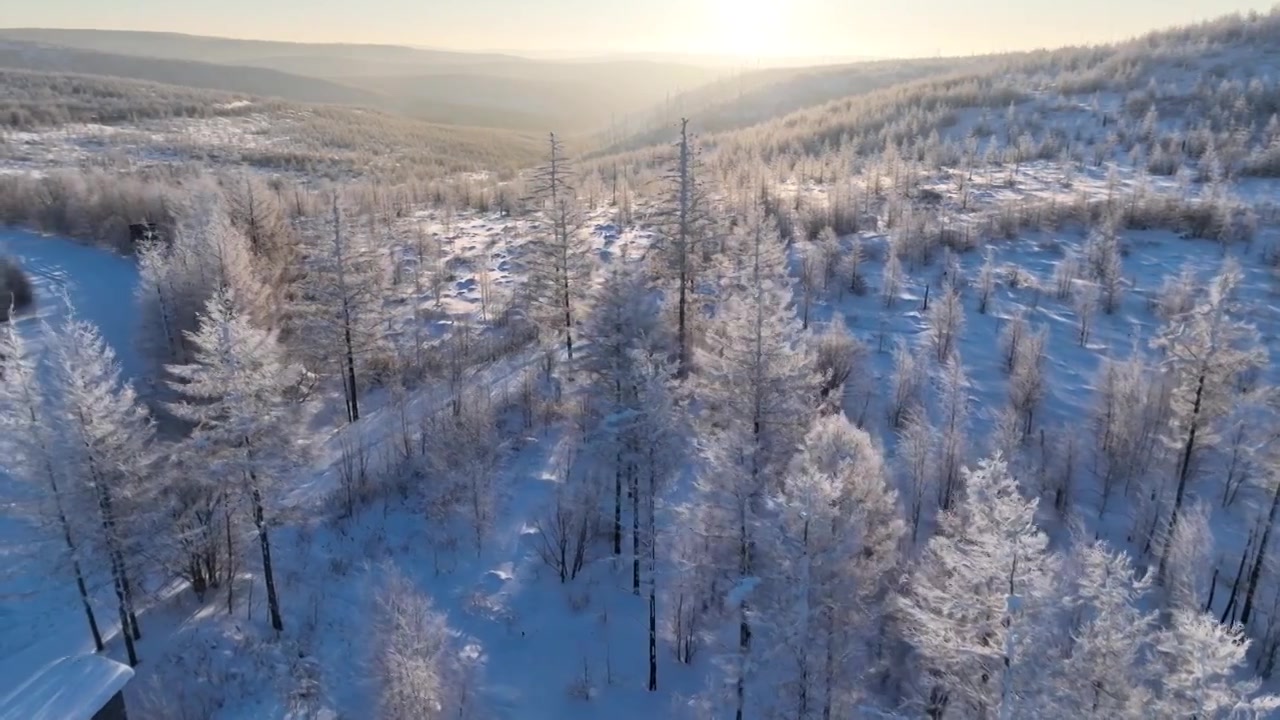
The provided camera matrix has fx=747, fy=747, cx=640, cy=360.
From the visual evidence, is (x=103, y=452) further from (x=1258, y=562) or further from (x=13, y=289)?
(x=13, y=289)

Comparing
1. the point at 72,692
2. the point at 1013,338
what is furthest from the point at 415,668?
the point at 1013,338

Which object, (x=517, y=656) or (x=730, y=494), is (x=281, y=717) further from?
(x=730, y=494)

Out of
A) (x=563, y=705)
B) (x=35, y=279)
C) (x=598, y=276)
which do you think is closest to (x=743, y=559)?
(x=563, y=705)

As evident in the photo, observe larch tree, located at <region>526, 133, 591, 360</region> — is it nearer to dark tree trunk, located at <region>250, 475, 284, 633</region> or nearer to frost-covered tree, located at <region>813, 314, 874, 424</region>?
frost-covered tree, located at <region>813, 314, 874, 424</region>

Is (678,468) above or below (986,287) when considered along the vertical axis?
below

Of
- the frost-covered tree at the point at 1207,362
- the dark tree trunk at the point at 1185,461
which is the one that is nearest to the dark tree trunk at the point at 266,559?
the frost-covered tree at the point at 1207,362

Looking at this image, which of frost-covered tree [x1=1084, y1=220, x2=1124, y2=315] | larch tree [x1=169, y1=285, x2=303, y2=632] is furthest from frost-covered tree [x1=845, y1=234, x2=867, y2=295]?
larch tree [x1=169, y1=285, x2=303, y2=632]
